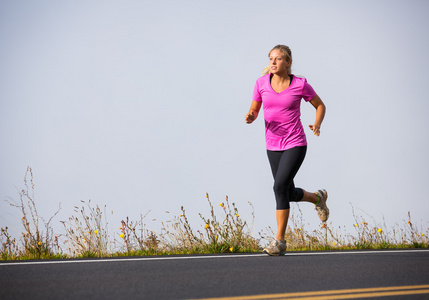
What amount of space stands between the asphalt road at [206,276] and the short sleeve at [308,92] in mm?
1994

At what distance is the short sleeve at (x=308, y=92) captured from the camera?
783 centimetres

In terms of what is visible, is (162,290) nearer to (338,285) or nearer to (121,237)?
(338,285)

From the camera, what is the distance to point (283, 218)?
7.69m

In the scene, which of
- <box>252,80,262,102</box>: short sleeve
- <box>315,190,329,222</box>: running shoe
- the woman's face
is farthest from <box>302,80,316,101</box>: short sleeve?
<box>315,190,329,222</box>: running shoe

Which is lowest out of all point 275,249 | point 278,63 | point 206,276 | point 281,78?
point 206,276

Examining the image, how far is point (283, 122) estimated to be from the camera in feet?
25.4

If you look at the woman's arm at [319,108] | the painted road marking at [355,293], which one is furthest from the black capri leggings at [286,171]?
the painted road marking at [355,293]

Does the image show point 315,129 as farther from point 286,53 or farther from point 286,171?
point 286,53

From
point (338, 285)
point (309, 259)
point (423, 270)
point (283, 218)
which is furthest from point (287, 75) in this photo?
point (338, 285)

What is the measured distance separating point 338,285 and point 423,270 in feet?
4.88

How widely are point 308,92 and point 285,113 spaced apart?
0.45 metres

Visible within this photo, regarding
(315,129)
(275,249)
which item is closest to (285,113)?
(315,129)

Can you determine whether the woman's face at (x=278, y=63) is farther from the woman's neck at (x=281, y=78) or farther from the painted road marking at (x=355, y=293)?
the painted road marking at (x=355, y=293)

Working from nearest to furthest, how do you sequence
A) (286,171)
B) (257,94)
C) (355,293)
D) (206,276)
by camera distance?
(355,293) → (206,276) → (286,171) → (257,94)
